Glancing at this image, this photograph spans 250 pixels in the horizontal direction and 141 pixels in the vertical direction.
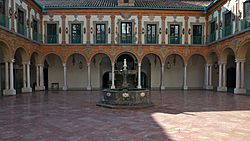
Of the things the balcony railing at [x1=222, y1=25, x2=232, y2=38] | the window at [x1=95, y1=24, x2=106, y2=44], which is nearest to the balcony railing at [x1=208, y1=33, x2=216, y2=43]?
the balcony railing at [x1=222, y1=25, x2=232, y2=38]

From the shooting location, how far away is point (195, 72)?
874 inches

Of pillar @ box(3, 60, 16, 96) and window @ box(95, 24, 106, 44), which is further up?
window @ box(95, 24, 106, 44)

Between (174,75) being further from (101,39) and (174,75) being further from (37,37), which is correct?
(37,37)

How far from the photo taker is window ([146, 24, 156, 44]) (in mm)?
20453

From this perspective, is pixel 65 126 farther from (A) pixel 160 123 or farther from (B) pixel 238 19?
(B) pixel 238 19

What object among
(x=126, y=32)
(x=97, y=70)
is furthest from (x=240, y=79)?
(x=97, y=70)

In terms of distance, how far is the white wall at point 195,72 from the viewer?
72.5 feet

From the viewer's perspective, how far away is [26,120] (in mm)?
6703

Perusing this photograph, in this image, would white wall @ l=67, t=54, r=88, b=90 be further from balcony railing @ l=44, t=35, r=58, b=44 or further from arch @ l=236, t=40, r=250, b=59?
arch @ l=236, t=40, r=250, b=59

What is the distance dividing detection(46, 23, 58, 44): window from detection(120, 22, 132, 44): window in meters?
6.88

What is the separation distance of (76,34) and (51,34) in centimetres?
259

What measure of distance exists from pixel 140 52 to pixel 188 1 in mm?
9560

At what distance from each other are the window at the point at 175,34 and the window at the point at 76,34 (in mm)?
9447

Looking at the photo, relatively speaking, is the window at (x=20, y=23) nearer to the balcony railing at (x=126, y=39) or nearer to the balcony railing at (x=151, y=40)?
the balcony railing at (x=126, y=39)
